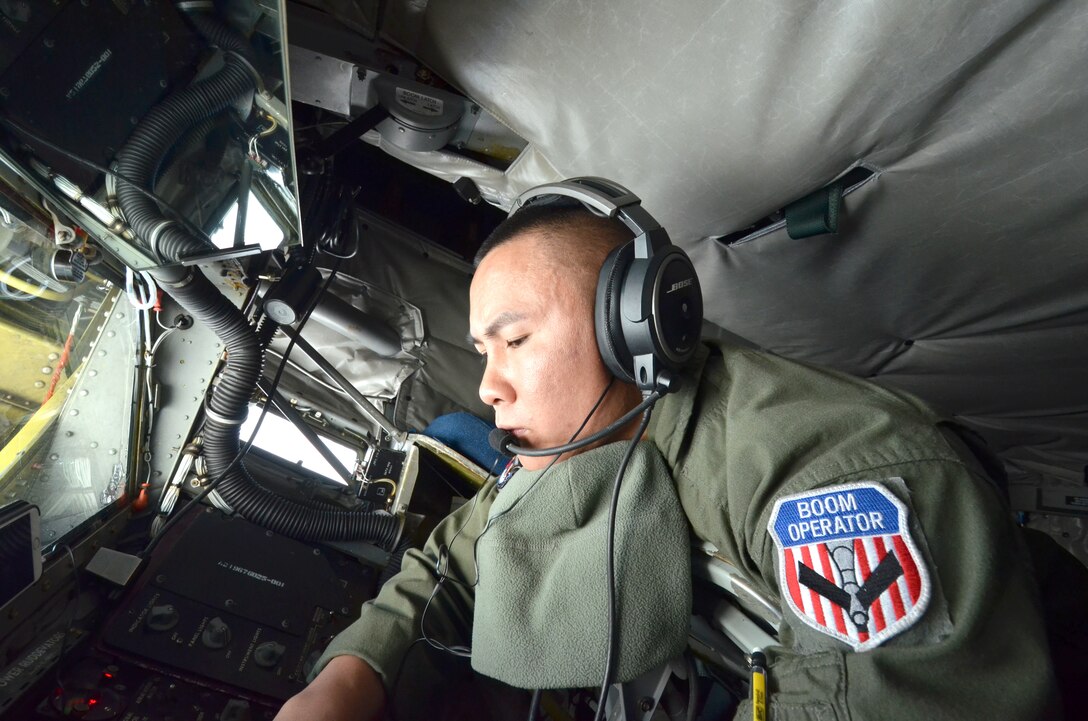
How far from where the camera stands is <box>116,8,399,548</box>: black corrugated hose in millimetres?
991

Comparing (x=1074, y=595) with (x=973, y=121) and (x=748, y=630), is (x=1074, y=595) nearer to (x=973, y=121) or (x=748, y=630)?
(x=748, y=630)

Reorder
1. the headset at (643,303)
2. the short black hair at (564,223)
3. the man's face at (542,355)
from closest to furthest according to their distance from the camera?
the headset at (643,303) → the man's face at (542,355) → the short black hair at (564,223)

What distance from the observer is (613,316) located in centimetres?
86

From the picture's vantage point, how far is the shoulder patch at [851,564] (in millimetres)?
578

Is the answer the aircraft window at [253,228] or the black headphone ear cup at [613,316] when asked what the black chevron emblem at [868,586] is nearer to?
the black headphone ear cup at [613,316]

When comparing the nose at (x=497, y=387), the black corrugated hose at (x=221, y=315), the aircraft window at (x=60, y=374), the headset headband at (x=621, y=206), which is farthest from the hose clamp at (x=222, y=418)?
the headset headband at (x=621, y=206)

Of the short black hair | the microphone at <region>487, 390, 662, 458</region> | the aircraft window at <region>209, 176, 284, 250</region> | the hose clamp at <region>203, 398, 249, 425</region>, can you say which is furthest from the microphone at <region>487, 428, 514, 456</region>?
the hose clamp at <region>203, 398, 249, 425</region>

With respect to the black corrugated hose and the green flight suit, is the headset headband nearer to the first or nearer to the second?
the green flight suit

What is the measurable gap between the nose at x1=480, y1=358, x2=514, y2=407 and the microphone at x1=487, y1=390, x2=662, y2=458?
0.06 meters

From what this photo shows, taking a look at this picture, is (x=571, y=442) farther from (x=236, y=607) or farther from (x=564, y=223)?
(x=236, y=607)

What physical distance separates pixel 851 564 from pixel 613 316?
438 mm

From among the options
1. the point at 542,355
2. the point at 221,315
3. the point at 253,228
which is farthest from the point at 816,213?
the point at 221,315

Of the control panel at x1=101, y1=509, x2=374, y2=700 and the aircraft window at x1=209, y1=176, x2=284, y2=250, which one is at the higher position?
the aircraft window at x1=209, y1=176, x2=284, y2=250

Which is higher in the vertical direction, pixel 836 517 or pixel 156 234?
pixel 156 234
